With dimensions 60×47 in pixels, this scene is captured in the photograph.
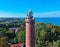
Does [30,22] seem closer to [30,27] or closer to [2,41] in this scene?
[30,27]

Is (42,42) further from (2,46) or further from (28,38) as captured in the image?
(28,38)

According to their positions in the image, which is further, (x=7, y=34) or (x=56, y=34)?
(x=7, y=34)

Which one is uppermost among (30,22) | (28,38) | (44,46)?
(30,22)

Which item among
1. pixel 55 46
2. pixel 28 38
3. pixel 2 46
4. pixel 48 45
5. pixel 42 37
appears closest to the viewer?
pixel 28 38

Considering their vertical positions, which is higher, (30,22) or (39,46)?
(30,22)

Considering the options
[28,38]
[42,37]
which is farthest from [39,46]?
[28,38]

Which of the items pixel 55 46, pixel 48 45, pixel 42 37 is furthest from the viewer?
pixel 42 37

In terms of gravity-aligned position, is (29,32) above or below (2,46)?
above

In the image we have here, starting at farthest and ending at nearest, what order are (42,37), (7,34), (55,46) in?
(7,34), (42,37), (55,46)

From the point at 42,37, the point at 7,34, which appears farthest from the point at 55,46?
the point at 7,34
